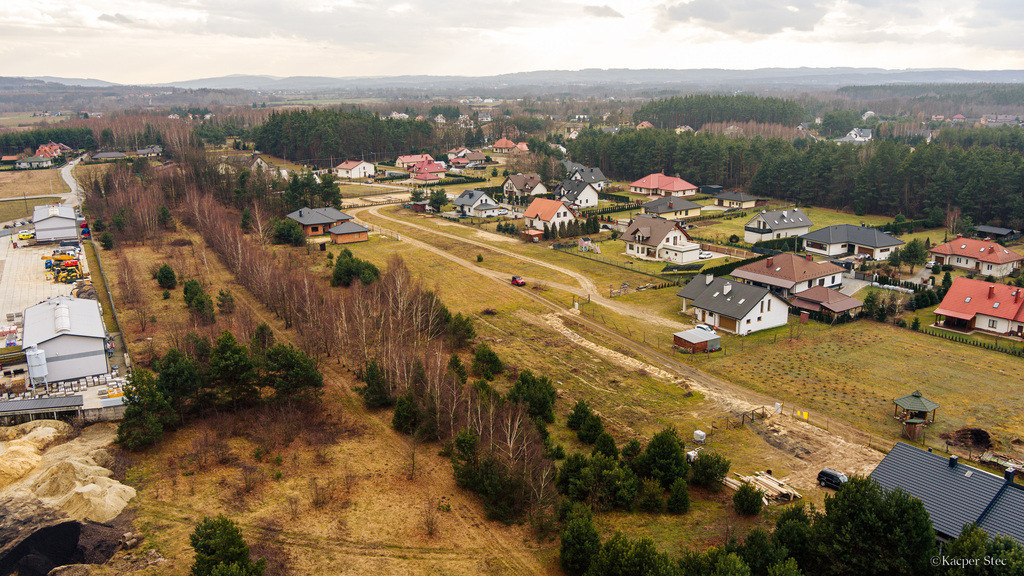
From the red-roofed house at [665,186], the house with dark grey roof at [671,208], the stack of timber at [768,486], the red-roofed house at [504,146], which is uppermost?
the red-roofed house at [504,146]

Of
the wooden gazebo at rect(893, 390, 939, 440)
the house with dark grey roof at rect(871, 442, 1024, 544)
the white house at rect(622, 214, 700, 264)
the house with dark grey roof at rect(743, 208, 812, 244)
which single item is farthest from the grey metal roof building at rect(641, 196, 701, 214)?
the house with dark grey roof at rect(871, 442, 1024, 544)

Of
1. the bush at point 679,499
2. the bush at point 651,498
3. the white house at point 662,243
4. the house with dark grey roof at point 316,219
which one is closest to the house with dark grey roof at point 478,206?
the house with dark grey roof at point 316,219

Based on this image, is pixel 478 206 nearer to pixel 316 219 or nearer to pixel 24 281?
pixel 316 219

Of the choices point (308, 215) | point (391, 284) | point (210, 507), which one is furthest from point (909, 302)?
point (308, 215)

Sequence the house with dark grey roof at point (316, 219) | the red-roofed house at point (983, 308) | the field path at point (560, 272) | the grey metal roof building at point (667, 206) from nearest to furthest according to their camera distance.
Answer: the red-roofed house at point (983, 308)
the field path at point (560, 272)
the house with dark grey roof at point (316, 219)
the grey metal roof building at point (667, 206)

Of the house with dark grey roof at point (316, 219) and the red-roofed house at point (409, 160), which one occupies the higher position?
the red-roofed house at point (409, 160)

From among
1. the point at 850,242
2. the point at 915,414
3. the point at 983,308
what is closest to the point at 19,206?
the point at 850,242

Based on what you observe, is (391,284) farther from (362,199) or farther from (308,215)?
(362,199)

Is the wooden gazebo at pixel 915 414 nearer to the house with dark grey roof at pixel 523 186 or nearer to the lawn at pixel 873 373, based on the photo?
the lawn at pixel 873 373
